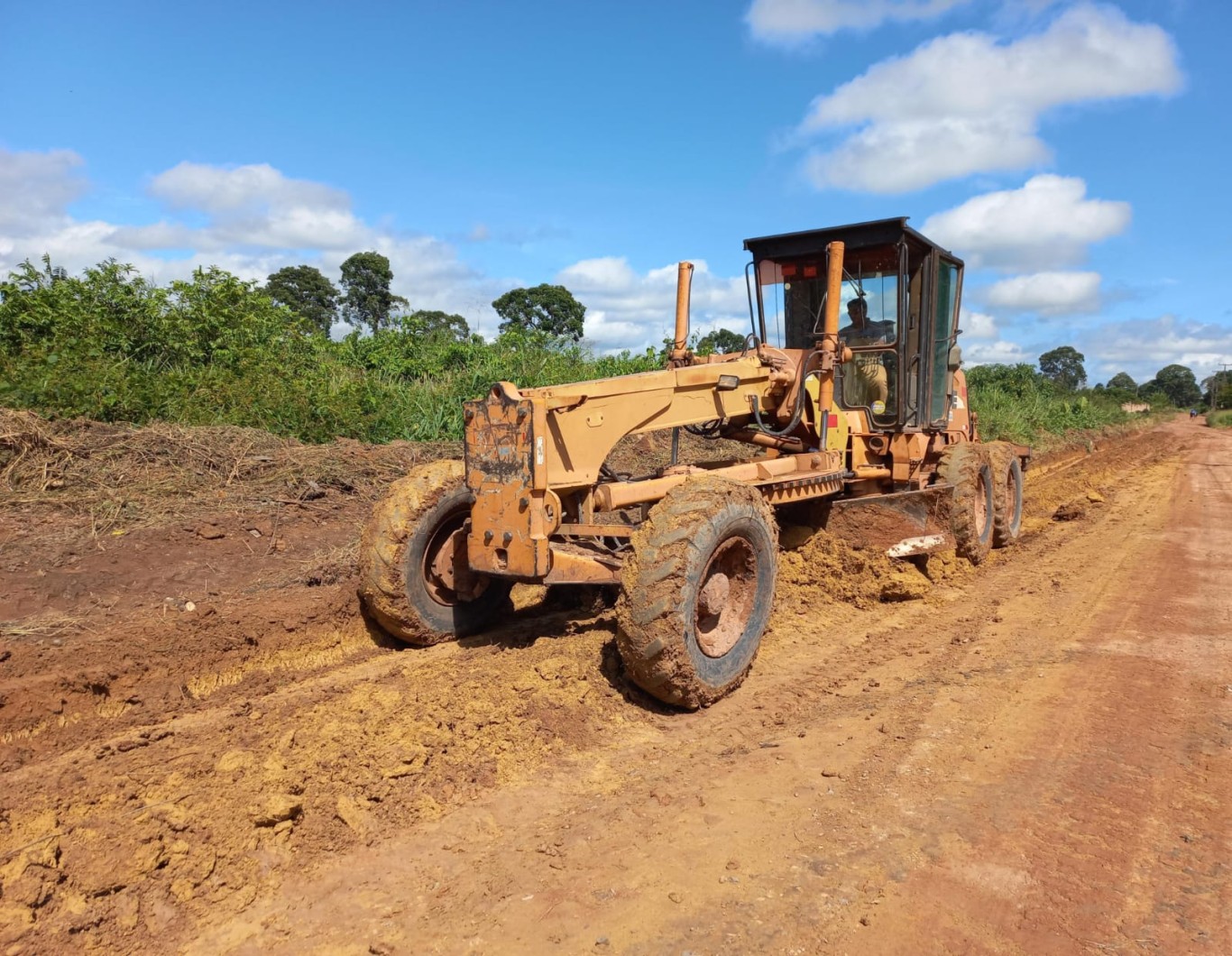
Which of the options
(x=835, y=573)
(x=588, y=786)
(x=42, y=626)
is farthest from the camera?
(x=835, y=573)

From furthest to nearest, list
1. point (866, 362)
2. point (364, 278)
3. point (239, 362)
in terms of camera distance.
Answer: point (364, 278), point (239, 362), point (866, 362)

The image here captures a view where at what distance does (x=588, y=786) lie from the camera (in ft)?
12.1

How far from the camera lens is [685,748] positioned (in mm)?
4074

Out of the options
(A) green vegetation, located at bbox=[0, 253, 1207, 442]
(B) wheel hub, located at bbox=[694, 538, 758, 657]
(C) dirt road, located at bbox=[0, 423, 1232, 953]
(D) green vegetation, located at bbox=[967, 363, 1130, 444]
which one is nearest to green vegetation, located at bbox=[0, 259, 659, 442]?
(A) green vegetation, located at bbox=[0, 253, 1207, 442]

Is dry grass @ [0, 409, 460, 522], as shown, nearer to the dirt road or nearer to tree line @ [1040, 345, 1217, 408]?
the dirt road

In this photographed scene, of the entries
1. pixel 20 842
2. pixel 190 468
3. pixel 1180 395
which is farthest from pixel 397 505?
pixel 1180 395

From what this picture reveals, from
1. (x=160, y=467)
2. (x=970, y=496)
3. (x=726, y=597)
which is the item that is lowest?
(x=726, y=597)

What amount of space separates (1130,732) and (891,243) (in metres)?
4.36

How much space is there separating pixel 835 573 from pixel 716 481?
100 inches

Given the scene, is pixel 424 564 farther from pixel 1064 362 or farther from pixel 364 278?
pixel 1064 362

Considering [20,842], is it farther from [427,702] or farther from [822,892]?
[822,892]

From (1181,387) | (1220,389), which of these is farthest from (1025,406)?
(1181,387)

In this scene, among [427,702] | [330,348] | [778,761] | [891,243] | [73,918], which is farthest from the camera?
[330,348]

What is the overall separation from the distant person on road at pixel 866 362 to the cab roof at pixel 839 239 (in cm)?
52
